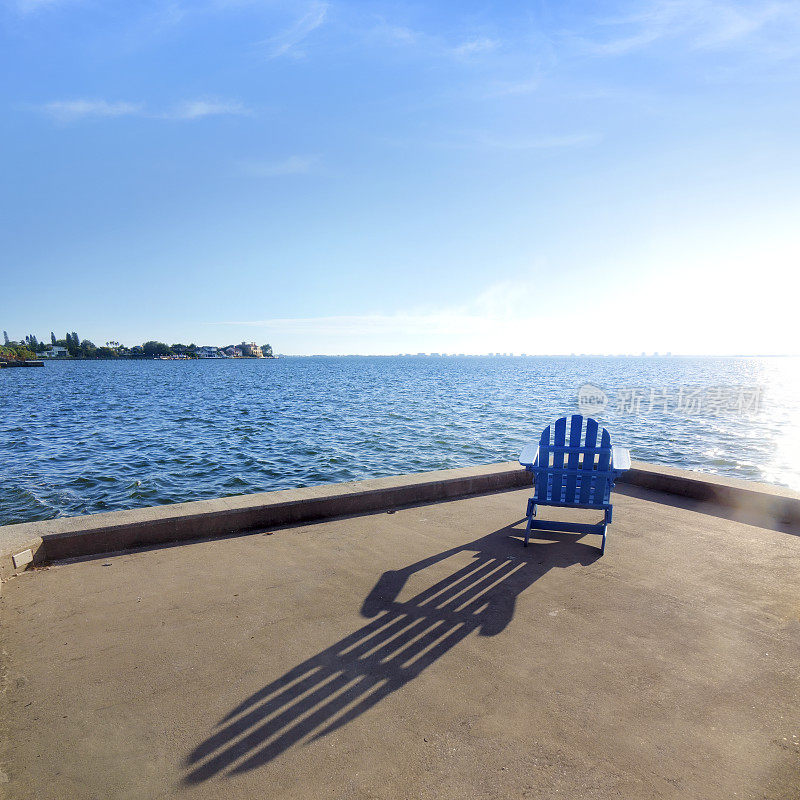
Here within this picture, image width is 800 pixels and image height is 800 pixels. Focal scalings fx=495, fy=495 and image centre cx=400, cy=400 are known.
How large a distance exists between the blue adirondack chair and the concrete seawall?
4.81 feet

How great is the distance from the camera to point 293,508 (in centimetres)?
559

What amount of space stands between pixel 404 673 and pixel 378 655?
24 cm

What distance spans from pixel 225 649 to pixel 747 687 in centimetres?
317

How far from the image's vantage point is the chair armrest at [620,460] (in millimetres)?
5066

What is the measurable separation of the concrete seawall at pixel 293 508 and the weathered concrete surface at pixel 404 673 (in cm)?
28

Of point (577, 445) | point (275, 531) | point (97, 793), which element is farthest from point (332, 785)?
point (577, 445)

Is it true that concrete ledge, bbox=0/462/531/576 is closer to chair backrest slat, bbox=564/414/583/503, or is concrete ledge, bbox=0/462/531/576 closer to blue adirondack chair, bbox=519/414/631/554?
blue adirondack chair, bbox=519/414/631/554

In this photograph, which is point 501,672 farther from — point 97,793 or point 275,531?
point 275,531

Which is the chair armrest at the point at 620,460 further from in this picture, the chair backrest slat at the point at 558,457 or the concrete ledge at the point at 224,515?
the concrete ledge at the point at 224,515

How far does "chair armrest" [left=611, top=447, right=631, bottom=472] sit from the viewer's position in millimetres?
5066

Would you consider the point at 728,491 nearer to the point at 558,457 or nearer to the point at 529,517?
the point at 558,457

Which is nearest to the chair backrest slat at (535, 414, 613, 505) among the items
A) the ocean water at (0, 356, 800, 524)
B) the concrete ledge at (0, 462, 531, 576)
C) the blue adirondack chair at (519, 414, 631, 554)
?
the blue adirondack chair at (519, 414, 631, 554)

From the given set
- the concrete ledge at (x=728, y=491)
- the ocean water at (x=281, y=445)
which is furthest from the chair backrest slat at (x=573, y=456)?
the ocean water at (x=281, y=445)

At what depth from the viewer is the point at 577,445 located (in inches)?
211
